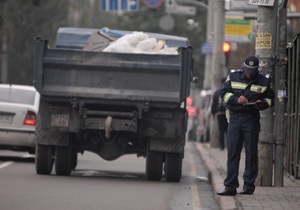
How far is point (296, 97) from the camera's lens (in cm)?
1758

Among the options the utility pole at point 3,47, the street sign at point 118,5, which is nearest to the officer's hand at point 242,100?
the street sign at point 118,5

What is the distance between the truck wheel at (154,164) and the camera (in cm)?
1744

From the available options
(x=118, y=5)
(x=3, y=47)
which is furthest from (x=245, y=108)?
(x=3, y=47)

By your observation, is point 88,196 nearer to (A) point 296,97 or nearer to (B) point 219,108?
(A) point 296,97

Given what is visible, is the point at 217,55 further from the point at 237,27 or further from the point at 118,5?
the point at 237,27

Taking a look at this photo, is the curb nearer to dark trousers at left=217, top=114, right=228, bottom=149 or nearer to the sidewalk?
the sidewalk

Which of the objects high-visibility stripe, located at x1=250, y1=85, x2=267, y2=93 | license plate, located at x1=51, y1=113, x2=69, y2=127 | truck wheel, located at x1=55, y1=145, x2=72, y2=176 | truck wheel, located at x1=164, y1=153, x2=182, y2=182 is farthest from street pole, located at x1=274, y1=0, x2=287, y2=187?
truck wheel, located at x1=55, y1=145, x2=72, y2=176

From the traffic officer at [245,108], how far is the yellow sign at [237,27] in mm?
22117

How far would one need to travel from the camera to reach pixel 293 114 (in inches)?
705

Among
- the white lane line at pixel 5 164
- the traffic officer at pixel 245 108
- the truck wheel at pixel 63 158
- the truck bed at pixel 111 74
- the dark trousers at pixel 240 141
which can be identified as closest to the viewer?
the traffic officer at pixel 245 108

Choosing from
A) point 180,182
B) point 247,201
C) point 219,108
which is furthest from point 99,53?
point 219,108

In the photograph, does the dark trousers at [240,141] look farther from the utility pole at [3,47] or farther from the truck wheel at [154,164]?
the utility pole at [3,47]

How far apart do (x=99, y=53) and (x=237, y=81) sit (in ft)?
12.2

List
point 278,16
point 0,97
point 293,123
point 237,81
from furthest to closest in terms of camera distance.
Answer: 1. point 0,97
2. point 293,123
3. point 278,16
4. point 237,81
